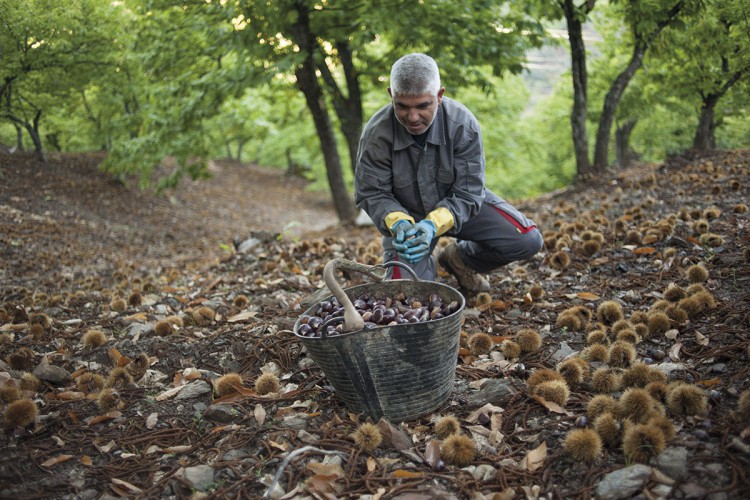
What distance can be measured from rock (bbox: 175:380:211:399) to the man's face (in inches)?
75.7

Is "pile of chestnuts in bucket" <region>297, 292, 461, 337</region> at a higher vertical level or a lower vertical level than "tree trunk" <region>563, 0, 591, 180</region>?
lower

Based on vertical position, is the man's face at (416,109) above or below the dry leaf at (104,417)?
above

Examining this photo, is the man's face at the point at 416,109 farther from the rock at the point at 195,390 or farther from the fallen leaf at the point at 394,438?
the rock at the point at 195,390

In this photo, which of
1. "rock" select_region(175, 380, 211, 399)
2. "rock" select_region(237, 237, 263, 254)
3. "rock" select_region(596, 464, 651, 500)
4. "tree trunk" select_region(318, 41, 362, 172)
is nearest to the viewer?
"rock" select_region(596, 464, 651, 500)

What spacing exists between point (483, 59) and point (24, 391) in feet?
20.2

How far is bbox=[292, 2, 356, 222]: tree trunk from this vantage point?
710 cm

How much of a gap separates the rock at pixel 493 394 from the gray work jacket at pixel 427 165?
1.06 meters

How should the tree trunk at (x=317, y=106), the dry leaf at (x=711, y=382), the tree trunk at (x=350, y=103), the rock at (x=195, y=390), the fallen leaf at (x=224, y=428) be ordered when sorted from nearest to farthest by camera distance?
1. the dry leaf at (x=711, y=382)
2. the fallen leaf at (x=224, y=428)
3. the rock at (x=195, y=390)
4. the tree trunk at (x=317, y=106)
5. the tree trunk at (x=350, y=103)

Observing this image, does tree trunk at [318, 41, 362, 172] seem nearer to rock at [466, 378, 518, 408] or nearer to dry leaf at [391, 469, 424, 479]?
rock at [466, 378, 518, 408]

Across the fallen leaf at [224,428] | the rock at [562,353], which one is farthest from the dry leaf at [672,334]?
the fallen leaf at [224,428]

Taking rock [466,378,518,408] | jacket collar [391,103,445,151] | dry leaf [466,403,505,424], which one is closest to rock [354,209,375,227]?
jacket collar [391,103,445,151]

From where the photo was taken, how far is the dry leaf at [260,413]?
2.65 m

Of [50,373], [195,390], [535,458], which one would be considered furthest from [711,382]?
[50,373]

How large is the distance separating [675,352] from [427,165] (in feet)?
5.96
